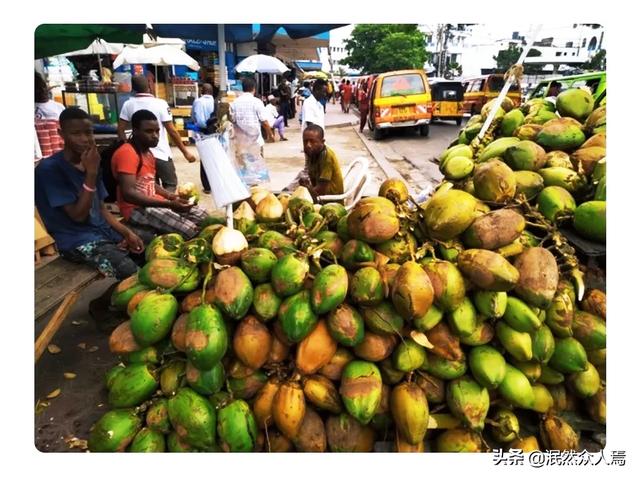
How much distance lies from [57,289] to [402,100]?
11.9m

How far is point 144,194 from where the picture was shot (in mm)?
3350

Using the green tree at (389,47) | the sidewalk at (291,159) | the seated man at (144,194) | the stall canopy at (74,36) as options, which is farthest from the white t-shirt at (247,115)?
the green tree at (389,47)

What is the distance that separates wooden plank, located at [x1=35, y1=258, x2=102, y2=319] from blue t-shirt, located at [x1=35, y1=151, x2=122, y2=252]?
0.46 feet

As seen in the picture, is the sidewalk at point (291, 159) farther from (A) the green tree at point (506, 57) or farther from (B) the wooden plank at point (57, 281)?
(A) the green tree at point (506, 57)

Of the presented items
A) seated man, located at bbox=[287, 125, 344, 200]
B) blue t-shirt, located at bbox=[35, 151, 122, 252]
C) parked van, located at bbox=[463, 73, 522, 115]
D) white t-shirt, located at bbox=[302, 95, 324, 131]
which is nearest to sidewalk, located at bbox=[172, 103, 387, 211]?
white t-shirt, located at bbox=[302, 95, 324, 131]

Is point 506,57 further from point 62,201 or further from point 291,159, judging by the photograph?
point 62,201

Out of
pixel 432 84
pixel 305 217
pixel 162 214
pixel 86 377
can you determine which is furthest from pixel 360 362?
pixel 432 84

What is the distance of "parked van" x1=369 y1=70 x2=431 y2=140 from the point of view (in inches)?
517

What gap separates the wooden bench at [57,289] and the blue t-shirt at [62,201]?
0.15m

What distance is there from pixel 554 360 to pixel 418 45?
3967 centimetres

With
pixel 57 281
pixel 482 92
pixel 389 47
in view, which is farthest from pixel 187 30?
pixel 389 47

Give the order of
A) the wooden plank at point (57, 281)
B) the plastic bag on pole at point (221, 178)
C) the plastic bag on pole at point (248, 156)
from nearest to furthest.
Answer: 1. the plastic bag on pole at point (221, 178)
2. the wooden plank at point (57, 281)
3. the plastic bag on pole at point (248, 156)

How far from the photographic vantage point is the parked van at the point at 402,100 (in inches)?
517

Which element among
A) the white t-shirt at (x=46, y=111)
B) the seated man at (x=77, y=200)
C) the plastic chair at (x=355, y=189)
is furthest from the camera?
the white t-shirt at (x=46, y=111)
